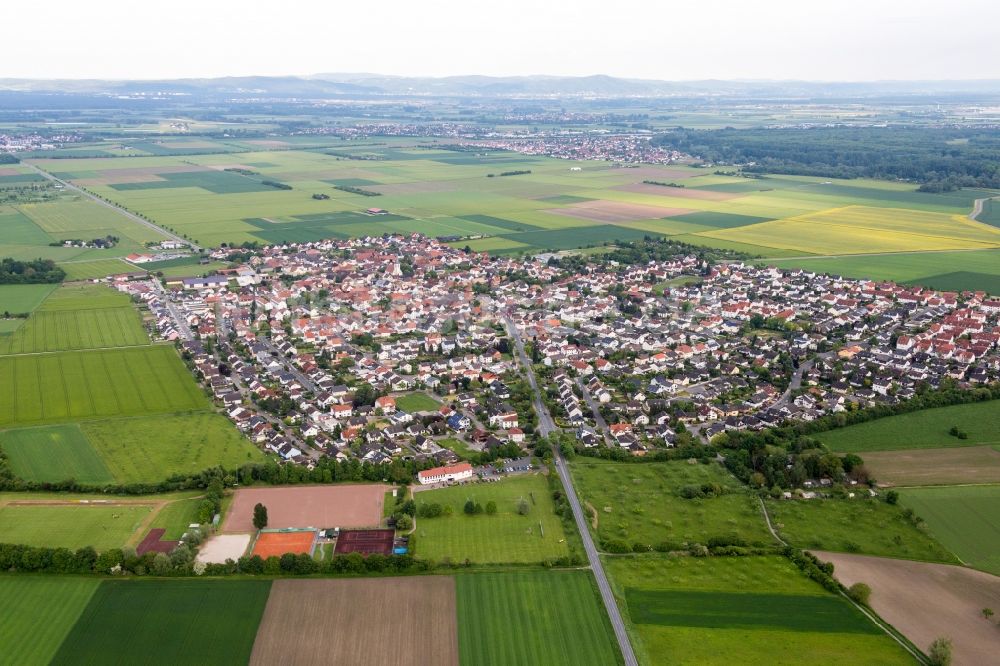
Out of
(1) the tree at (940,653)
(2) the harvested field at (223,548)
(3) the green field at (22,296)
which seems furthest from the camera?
(3) the green field at (22,296)

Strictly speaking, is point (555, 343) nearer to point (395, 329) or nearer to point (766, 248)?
point (395, 329)

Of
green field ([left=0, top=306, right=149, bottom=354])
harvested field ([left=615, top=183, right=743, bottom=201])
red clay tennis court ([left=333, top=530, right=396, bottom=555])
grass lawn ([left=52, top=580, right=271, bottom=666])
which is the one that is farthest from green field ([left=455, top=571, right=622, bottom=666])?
harvested field ([left=615, top=183, right=743, bottom=201])

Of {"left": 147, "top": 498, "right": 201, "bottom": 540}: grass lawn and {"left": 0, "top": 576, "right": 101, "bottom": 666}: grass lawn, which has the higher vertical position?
{"left": 147, "top": 498, "right": 201, "bottom": 540}: grass lawn

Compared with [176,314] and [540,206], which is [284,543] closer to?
[176,314]

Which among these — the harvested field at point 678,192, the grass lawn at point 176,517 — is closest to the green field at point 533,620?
the grass lawn at point 176,517

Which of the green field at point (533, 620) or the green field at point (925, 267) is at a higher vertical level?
the green field at point (925, 267)

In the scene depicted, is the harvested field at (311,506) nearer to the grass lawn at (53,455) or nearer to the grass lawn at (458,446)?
the grass lawn at (458,446)

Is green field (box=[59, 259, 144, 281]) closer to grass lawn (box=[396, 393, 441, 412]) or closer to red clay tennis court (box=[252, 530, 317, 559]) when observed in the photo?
grass lawn (box=[396, 393, 441, 412])
